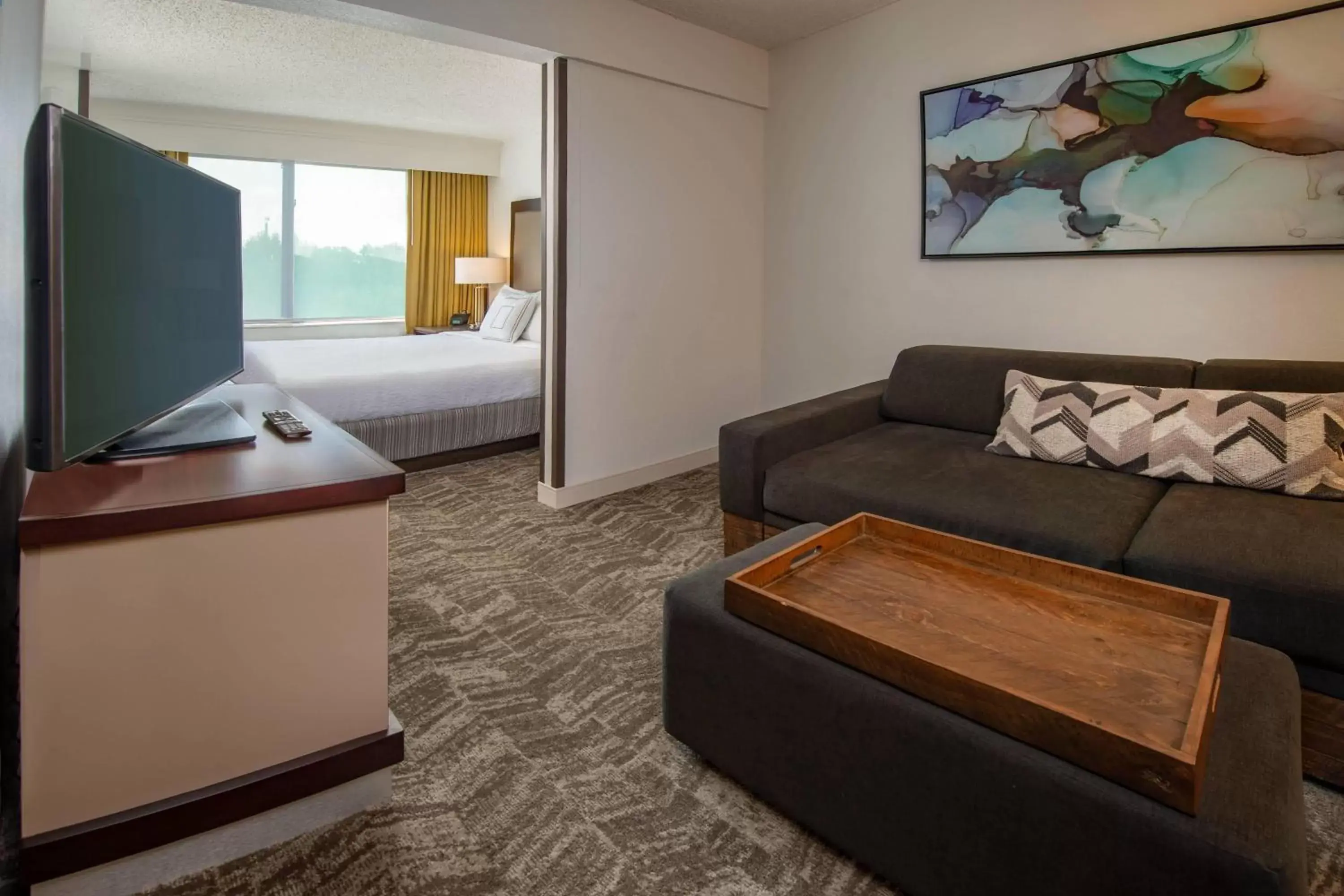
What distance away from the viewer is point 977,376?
2896 millimetres

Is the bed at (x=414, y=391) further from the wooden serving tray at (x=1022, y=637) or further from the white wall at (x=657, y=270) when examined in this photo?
the wooden serving tray at (x=1022, y=637)

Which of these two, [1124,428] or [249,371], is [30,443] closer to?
[1124,428]

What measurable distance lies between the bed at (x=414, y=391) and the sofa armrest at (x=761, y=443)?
1268mm

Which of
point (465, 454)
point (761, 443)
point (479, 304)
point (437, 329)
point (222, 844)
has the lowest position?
point (222, 844)

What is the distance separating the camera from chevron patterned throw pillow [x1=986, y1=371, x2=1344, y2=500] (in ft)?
6.68

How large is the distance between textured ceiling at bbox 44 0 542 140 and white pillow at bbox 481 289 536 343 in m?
1.42

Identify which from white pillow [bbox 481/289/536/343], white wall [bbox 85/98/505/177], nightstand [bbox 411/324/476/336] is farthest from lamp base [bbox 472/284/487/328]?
white pillow [bbox 481/289/536/343]

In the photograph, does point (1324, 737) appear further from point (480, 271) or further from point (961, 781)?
point (480, 271)

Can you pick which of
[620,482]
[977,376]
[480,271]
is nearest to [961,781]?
[977,376]

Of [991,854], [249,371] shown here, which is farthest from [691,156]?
[991,854]

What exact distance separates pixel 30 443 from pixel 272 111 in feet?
19.6

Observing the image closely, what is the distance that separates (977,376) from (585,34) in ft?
7.29

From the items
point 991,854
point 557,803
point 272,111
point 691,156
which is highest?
point 272,111

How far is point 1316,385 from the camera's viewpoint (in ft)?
7.25
